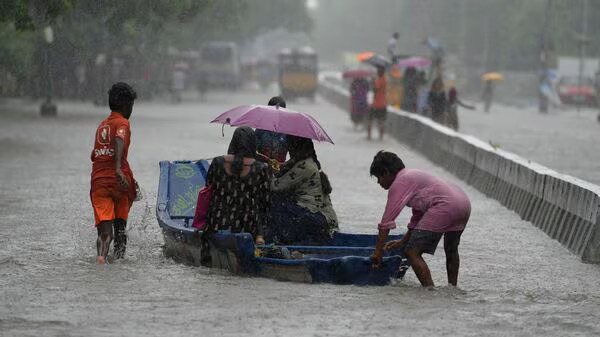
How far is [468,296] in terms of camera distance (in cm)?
986

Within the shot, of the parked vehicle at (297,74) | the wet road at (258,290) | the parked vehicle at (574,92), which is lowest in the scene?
the parked vehicle at (574,92)

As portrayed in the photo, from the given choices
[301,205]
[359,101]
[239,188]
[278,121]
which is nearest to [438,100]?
[359,101]

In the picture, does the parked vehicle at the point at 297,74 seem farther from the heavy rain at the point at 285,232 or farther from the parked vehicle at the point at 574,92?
the heavy rain at the point at 285,232

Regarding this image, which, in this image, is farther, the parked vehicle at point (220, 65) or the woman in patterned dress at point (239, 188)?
the parked vehicle at point (220, 65)

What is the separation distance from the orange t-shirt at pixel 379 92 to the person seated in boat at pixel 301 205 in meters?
18.1

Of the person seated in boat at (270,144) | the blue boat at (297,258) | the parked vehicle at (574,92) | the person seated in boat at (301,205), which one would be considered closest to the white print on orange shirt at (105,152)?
the blue boat at (297,258)

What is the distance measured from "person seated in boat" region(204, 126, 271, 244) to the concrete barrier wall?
11.2 ft

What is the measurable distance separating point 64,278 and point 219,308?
6.11 ft

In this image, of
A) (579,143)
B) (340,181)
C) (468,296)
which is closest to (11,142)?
(340,181)

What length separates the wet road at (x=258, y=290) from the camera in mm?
8414

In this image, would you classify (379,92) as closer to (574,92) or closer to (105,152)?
(105,152)

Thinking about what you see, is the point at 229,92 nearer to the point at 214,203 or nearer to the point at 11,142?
the point at 11,142

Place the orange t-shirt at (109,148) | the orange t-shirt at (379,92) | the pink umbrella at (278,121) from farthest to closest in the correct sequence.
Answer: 1. the orange t-shirt at (379,92)
2. the pink umbrella at (278,121)
3. the orange t-shirt at (109,148)

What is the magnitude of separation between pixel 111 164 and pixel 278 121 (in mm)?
1416
